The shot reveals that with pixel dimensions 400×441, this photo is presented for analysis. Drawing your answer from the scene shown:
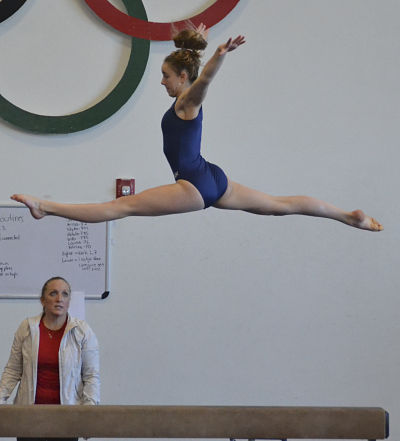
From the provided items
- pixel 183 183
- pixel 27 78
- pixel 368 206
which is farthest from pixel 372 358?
pixel 27 78

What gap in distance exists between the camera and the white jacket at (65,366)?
171 inches

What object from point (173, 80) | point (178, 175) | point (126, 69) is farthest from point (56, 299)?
point (126, 69)

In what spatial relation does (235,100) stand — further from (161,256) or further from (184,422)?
(184,422)

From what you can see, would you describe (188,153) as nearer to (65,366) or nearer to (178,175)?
(178,175)

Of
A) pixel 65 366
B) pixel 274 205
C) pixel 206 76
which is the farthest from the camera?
pixel 65 366

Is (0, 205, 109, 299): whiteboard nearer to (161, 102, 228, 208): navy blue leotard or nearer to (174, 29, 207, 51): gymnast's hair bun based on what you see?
(161, 102, 228, 208): navy blue leotard

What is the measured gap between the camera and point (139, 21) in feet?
18.8

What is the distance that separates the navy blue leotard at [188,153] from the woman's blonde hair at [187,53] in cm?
19

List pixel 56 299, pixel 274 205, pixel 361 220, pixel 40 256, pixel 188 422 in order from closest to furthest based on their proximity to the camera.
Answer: pixel 188 422, pixel 274 205, pixel 361 220, pixel 56 299, pixel 40 256

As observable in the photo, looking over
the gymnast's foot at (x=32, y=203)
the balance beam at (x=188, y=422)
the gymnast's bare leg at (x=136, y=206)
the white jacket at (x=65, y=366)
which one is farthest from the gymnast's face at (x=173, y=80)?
the white jacket at (x=65, y=366)

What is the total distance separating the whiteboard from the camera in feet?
18.4

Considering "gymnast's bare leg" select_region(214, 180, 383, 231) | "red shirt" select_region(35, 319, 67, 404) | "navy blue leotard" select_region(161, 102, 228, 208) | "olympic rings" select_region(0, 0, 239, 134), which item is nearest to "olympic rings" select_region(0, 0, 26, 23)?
"olympic rings" select_region(0, 0, 239, 134)

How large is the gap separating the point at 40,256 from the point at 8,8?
1881 mm

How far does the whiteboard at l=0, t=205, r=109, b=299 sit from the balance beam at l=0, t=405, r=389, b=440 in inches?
82.8
